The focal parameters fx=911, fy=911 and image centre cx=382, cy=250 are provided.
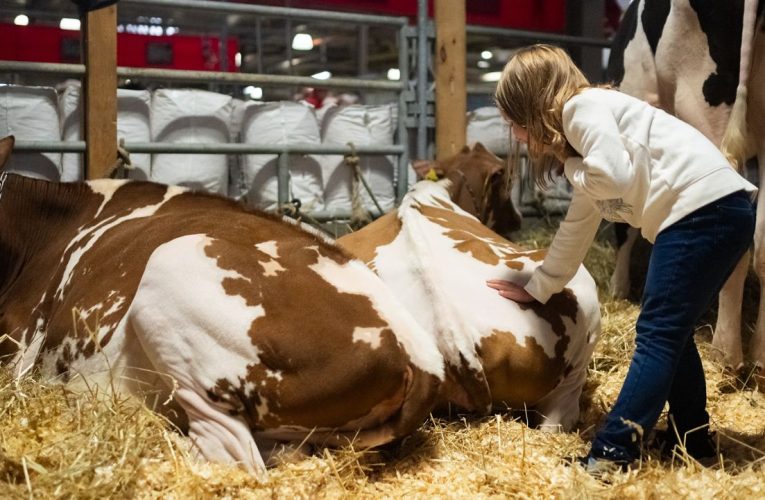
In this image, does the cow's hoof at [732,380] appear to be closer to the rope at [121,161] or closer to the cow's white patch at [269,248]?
the cow's white patch at [269,248]

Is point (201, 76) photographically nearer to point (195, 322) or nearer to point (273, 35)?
point (273, 35)

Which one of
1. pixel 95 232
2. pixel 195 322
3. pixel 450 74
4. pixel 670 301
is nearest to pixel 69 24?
pixel 95 232

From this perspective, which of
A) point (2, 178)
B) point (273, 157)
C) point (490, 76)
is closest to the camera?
point (2, 178)

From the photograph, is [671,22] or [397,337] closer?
[397,337]

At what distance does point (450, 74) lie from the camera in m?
6.34

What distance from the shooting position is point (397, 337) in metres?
3.04

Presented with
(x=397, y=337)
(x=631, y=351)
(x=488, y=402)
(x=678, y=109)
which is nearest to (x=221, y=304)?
(x=397, y=337)

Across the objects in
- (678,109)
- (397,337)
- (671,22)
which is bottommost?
(397,337)

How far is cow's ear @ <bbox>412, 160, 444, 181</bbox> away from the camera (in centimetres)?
514

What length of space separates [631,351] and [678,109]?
1250mm

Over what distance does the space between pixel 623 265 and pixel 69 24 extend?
3.74 m

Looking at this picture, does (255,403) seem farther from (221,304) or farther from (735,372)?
(735,372)

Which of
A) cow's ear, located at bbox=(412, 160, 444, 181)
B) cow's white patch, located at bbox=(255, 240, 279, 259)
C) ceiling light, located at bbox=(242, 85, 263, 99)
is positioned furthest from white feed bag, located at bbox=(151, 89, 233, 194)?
cow's white patch, located at bbox=(255, 240, 279, 259)

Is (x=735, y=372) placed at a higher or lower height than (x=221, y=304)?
lower
